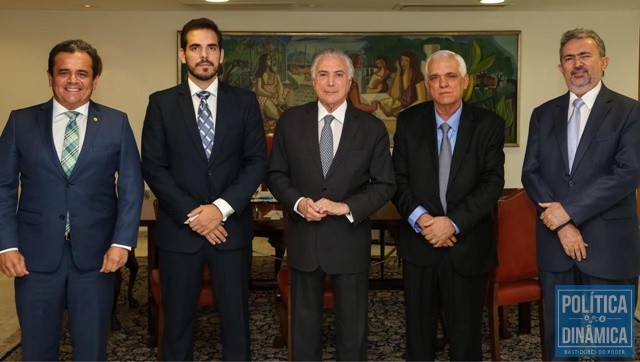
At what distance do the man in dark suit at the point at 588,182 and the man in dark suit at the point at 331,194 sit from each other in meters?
0.72

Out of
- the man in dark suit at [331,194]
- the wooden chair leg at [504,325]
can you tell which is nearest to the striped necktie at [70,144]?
the man in dark suit at [331,194]

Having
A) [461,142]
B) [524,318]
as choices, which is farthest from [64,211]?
[524,318]

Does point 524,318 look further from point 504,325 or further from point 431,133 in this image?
point 431,133

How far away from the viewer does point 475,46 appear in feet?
27.3

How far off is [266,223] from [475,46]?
5204 millimetres

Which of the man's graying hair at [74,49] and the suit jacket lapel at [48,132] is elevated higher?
the man's graying hair at [74,49]

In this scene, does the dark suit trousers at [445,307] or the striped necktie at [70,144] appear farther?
the dark suit trousers at [445,307]

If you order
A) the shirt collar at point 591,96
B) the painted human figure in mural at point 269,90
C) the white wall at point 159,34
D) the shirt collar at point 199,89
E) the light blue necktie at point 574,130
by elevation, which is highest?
the white wall at point 159,34

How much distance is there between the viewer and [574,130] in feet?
9.84

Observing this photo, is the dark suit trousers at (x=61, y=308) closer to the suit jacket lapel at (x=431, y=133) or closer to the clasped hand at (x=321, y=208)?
the clasped hand at (x=321, y=208)

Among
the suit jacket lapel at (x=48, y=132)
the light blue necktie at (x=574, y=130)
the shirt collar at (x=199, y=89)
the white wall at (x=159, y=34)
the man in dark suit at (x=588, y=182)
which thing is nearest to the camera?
the suit jacket lapel at (x=48, y=132)

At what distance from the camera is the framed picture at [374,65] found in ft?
27.1

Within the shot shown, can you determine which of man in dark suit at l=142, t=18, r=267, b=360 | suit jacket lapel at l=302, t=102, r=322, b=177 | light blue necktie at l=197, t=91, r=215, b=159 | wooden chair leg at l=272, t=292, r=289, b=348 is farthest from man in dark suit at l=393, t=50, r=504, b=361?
wooden chair leg at l=272, t=292, r=289, b=348

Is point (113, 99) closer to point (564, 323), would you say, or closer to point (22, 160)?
point (22, 160)
